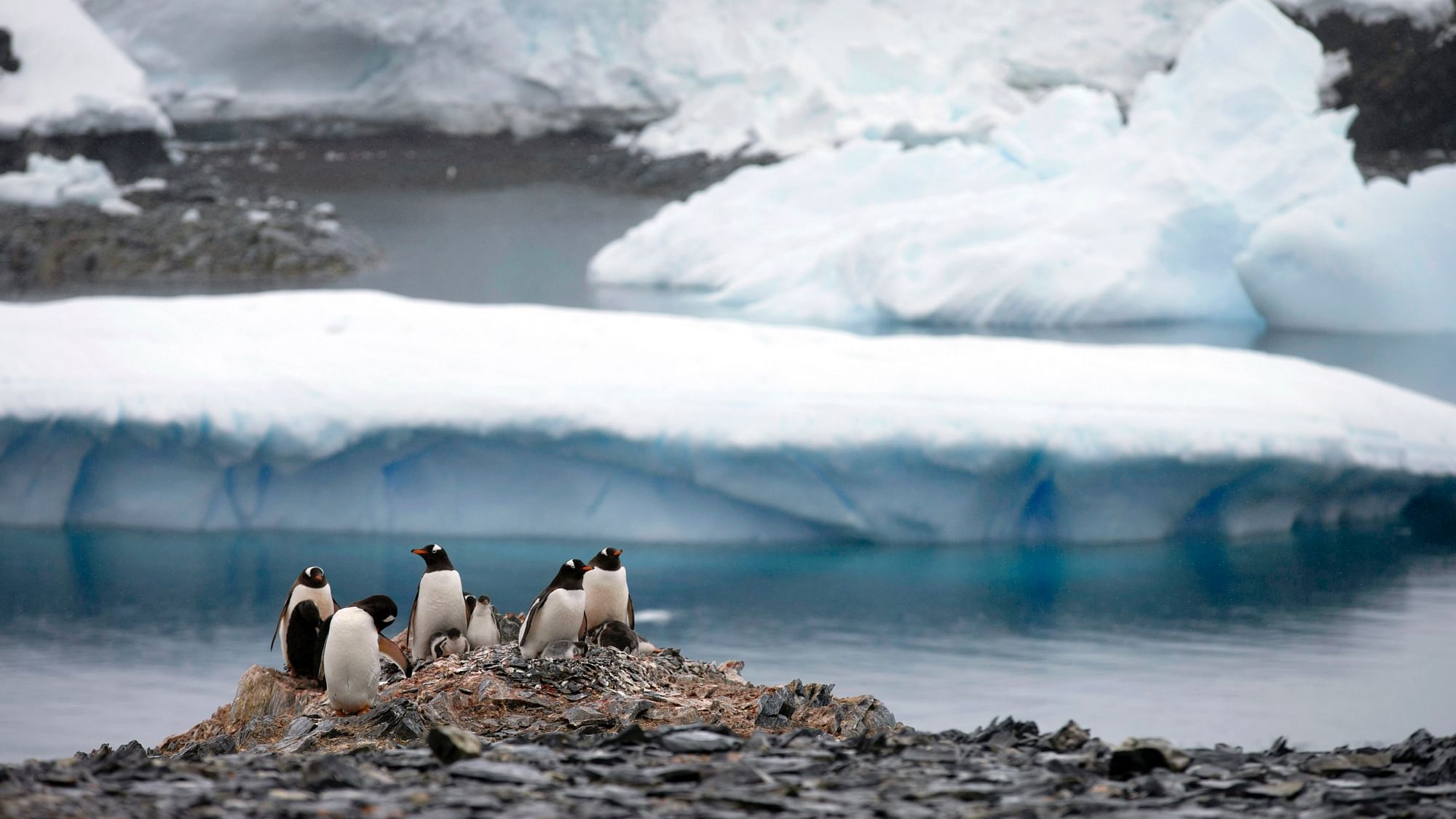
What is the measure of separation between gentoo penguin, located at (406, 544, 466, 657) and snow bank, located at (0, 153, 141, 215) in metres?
14.0

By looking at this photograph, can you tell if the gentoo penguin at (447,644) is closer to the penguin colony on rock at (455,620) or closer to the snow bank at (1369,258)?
the penguin colony on rock at (455,620)

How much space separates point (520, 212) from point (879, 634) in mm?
16363

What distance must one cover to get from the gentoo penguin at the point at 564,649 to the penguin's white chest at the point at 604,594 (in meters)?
0.29

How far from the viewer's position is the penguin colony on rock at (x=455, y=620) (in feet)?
11.8

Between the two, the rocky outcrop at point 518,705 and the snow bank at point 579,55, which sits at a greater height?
the snow bank at point 579,55

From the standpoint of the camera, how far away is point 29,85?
17484mm

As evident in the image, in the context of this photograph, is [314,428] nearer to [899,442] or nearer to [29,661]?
[29,661]

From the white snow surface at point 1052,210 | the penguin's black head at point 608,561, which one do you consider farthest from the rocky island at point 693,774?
the white snow surface at point 1052,210

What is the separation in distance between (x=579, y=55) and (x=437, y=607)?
20.7 m

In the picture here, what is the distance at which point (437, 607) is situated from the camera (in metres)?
3.87

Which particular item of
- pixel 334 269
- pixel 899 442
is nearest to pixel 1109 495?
pixel 899 442

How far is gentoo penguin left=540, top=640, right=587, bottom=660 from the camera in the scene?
3.67 metres

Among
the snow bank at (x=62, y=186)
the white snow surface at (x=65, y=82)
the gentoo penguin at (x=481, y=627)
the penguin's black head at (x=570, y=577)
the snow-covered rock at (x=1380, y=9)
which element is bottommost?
the gentoo penguin at (x=481, y=627)

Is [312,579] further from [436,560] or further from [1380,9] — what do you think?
→ [1380,9]
